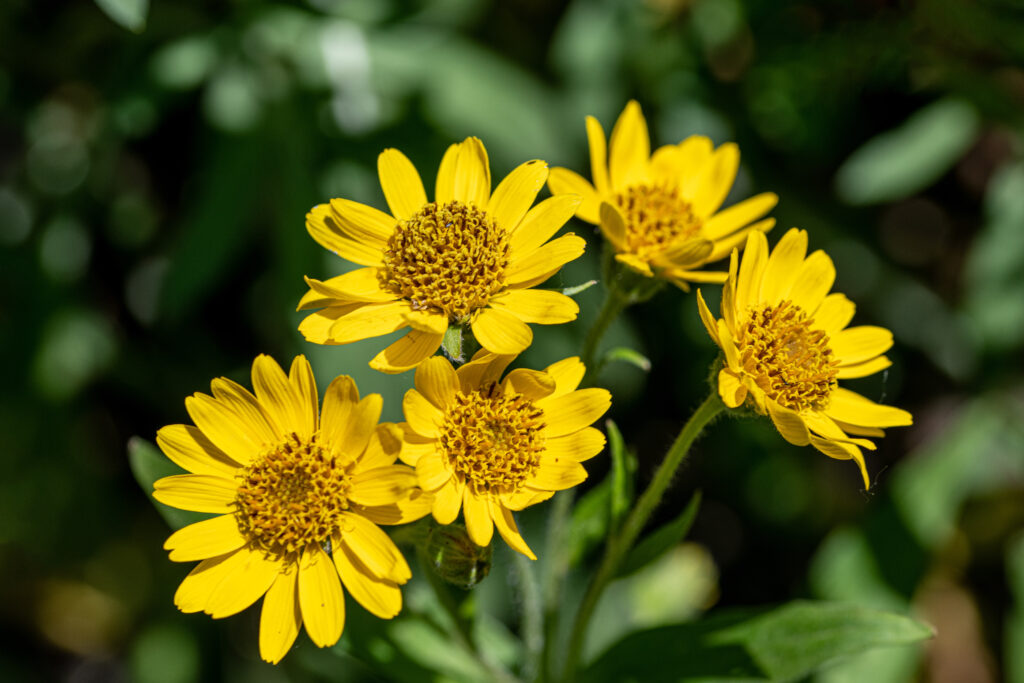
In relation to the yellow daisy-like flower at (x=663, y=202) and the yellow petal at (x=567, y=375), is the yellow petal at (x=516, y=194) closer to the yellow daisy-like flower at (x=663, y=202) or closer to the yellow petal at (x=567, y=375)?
the yellow daisy-like flower at (x=663, y=202)

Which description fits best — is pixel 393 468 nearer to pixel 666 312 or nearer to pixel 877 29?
pixel 666 312

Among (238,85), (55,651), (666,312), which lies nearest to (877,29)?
(666,312)

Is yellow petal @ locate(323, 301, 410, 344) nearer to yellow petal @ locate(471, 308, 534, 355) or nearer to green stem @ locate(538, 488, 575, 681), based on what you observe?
yellow petal @ locate(471, 308, 534, 355)

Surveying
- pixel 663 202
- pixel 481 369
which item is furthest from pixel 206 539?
pixel 663 202

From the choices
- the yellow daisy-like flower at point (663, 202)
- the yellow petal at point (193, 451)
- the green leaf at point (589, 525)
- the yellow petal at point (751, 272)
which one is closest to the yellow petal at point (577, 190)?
the yellow daisy-like flower at point (663, 202)

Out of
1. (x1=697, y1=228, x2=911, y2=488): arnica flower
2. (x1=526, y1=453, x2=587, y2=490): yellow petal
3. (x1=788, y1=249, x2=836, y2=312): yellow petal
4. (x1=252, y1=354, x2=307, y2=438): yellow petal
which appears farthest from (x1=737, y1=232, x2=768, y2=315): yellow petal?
(x1=252, y1=354, x2=307, y2=438): yellow petal

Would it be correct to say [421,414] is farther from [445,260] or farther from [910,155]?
[910,155]
